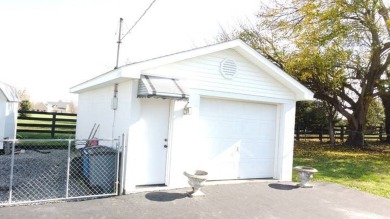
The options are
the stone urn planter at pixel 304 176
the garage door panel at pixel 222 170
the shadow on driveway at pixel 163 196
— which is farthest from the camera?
the stone urn planter at pixel 304 176

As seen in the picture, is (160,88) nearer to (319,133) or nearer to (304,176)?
(304,176)

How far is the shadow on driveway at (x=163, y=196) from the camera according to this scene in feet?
22.2

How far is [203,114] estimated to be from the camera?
27.3 feet

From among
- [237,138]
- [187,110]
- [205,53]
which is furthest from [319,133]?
[187,110]

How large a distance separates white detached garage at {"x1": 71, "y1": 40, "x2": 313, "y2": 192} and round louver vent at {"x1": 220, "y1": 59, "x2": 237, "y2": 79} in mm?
27

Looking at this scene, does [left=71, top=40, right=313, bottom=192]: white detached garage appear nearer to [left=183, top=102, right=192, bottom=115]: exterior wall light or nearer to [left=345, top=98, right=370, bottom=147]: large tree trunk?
[left=183, top=102, right=192, bottom=115]: exterior wall light

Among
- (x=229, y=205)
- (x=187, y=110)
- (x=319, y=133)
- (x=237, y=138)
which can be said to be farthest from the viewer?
(x=319, y=133)

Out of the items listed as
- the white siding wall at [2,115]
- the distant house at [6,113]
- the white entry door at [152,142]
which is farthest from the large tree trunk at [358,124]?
the white siding wall at [2,115]

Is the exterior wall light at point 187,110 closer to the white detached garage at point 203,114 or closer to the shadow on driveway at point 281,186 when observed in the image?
the white detached garage at point 203,114

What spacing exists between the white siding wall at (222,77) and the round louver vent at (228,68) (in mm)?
84

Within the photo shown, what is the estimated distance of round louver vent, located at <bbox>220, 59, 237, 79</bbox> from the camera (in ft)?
27.5

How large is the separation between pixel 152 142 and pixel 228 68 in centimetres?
282

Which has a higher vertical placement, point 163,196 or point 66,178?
point 66,178

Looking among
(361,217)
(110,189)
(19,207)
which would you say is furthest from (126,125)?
(361,217)
